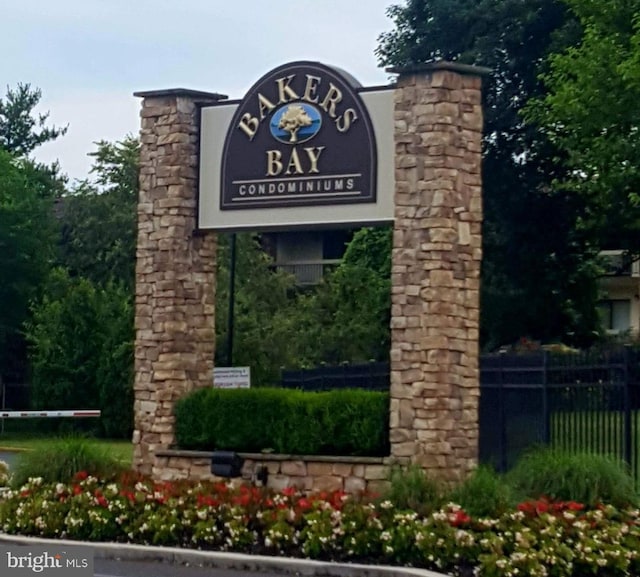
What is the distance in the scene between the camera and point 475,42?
38688 mm

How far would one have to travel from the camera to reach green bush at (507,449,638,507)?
561 inches

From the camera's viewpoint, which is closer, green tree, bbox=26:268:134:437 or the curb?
the curb

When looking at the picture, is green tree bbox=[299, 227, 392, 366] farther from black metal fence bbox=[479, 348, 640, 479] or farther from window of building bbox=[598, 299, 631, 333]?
window of building bbox=[598, 299, 631, 333]

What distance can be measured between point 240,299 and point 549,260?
9078 millimetres

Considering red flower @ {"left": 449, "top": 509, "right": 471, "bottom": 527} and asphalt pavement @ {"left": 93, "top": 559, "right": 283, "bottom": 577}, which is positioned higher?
red flower @ {"left": 449, "top": 509, "right": 471, "bottom": 527}

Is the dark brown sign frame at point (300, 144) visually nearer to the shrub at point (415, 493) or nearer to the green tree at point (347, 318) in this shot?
the shrub at point (415, 493)

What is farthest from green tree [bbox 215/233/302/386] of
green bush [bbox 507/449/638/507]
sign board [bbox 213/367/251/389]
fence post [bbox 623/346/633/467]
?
green bush [bbox 507/449/638/507]

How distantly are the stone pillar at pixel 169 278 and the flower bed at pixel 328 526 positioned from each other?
7.83ft

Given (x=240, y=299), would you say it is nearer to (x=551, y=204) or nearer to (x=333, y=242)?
(x=551, y=204)

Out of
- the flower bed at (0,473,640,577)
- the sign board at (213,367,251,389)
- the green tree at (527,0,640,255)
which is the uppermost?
the green tree at (527,0,640,255)

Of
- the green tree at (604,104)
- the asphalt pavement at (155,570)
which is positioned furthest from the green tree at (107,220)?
the asphalt pavement at (155,570)

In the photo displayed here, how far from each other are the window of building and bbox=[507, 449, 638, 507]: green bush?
44598mm

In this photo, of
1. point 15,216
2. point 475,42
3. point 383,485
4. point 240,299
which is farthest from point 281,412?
point 15,216

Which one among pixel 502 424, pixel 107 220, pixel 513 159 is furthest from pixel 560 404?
pixel 107 220
